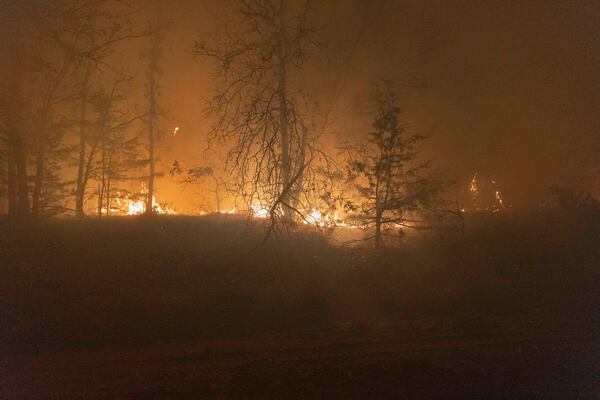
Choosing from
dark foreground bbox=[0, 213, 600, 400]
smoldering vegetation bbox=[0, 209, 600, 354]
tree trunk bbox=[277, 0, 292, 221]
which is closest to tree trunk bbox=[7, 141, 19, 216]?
smoldering vegetation bbox=[0, 209, 600, 354]

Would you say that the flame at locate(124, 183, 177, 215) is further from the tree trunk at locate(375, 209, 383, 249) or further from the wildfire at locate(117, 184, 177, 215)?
the tree trunk at locate(375, 209, 383, 249)

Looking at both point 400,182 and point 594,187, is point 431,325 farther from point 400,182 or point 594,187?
point 594,187

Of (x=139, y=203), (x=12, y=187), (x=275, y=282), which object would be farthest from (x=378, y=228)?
(x=139, y=203)

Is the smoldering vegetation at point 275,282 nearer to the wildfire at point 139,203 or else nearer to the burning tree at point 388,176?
the burning tree at point 388,176

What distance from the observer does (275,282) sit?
11.6 meters

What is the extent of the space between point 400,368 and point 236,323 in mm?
3420

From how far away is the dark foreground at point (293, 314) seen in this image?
247 inches

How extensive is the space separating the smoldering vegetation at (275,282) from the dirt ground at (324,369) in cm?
61

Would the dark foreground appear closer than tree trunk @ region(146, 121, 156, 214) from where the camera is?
Yes

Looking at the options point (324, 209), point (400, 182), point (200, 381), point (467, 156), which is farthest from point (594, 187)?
point (200, 381)

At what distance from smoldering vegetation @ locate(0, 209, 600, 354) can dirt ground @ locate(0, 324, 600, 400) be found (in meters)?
0.61

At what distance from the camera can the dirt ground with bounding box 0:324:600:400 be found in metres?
5.91

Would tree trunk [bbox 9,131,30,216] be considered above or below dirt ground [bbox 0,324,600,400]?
above

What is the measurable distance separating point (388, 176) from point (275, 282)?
16.0ft
